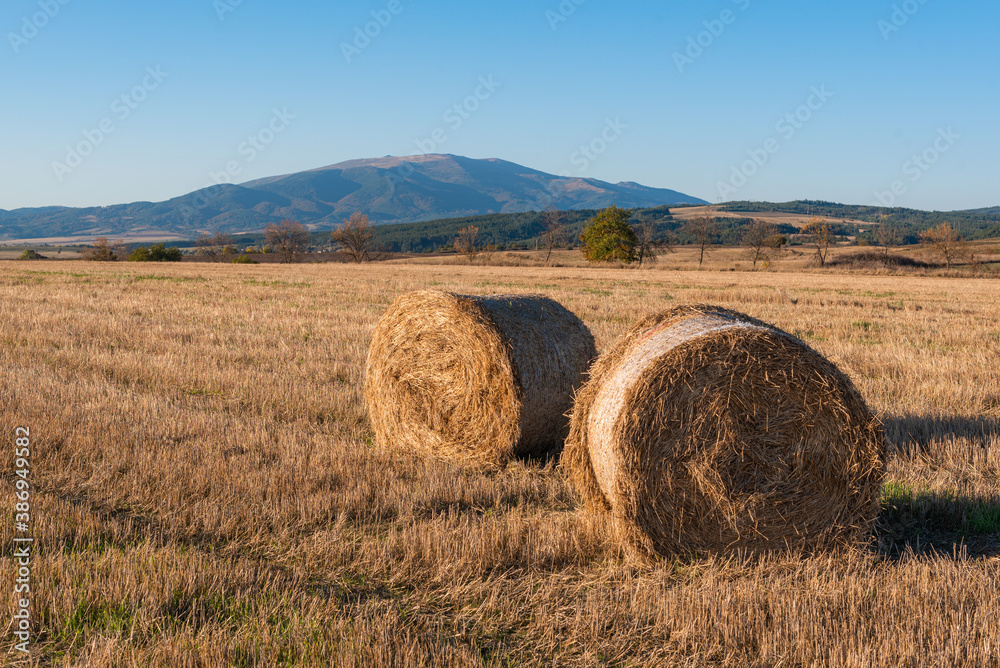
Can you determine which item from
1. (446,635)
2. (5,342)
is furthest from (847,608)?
(5,342)

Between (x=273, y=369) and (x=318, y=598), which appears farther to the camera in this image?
(x=273, y=369)

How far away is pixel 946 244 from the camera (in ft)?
222

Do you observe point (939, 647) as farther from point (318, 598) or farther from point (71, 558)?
point (71, 558)

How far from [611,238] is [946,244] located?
3127 centimetres

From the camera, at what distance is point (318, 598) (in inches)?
160

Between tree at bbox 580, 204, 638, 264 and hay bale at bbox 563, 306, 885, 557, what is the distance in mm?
65339

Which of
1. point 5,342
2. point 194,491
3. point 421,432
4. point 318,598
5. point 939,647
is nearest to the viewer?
point 939,647

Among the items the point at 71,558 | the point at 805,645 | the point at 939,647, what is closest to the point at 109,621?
the point at 71,558

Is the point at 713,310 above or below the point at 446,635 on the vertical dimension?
above

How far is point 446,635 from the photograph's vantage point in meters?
3.85

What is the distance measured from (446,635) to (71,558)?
241 centimetres

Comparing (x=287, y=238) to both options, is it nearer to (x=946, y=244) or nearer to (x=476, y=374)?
(x=946, y=244)

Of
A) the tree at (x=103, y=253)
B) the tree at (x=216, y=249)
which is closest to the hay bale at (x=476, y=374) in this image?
the tree at (x=103, y=253)

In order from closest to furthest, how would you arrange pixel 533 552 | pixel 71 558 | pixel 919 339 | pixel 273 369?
1. pixel 71 558
2. pixel 533 552
3. pixel 273 369
4. pixel 919 339
